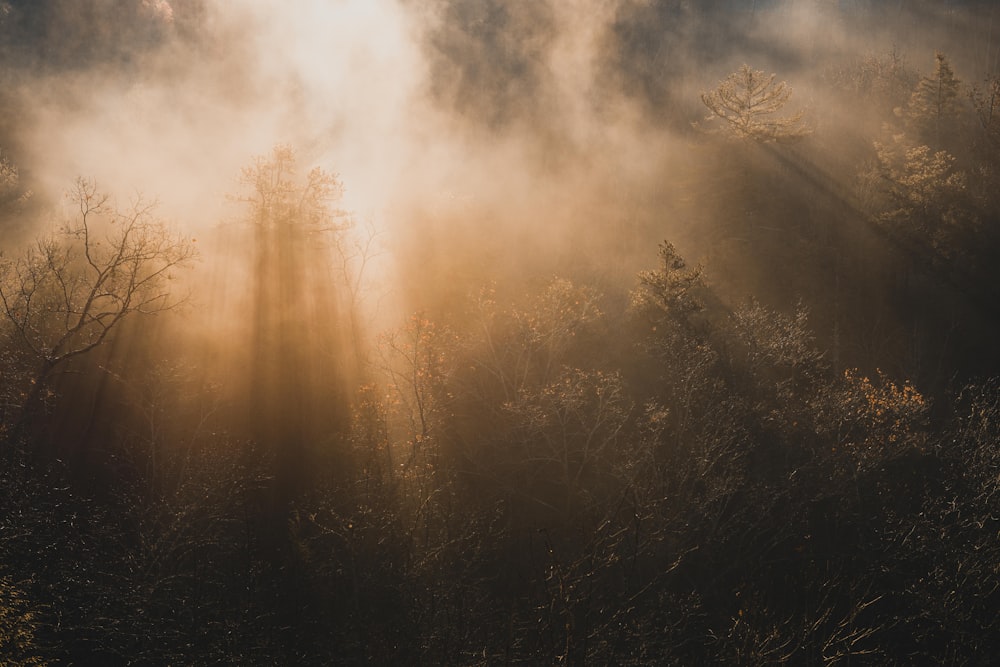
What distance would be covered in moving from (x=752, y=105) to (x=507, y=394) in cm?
3180

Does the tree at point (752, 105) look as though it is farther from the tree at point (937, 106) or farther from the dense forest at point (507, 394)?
the tree at point (937, 106)

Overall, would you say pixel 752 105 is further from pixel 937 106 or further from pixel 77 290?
pixel 77 290

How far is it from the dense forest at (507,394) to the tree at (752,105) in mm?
283

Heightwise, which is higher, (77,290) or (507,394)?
(77,290)

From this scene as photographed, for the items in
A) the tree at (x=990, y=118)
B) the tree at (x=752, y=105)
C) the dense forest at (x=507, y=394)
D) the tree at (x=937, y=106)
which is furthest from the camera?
the tree at (x=937, y=106)

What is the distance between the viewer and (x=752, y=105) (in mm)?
43781

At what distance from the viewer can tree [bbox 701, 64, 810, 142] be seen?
42.3 m

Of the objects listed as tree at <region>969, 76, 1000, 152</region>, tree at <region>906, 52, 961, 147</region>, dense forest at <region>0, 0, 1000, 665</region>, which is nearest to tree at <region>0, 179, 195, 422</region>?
dense forest at <region>0, 0, 1000, 665</region>

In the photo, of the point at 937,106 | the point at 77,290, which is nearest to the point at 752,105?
the point at 937,106

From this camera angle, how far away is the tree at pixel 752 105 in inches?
1667

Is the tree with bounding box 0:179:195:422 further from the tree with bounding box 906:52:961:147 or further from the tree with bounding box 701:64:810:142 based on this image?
the tree with bounding box 906:52:961:147

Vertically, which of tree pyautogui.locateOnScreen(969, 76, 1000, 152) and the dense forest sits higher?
tree pyautogui.locateOnScreen(969, 76, 1000, 152)

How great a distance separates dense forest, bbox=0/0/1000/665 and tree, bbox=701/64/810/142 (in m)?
0.28

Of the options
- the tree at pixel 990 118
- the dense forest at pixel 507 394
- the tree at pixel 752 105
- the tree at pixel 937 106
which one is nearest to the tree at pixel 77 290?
the dense forest at pixel 507 394
